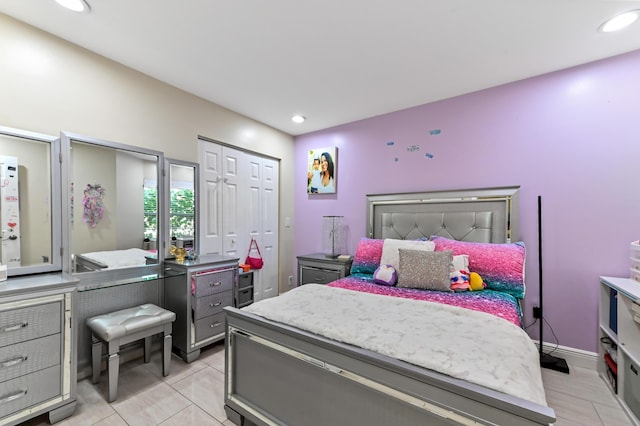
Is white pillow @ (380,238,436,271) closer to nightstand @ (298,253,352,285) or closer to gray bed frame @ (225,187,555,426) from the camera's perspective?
nightstand @ (298,253,352,285)

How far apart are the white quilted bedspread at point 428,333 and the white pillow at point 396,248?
75 cm

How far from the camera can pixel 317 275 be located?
10.4 ft

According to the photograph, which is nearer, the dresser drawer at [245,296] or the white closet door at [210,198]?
the white closet door at [210,198]

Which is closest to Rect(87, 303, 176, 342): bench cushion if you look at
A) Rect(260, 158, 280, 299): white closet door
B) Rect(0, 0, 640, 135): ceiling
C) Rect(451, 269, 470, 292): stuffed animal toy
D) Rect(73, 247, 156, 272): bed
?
Rect(73, 247, 156, 272): bed

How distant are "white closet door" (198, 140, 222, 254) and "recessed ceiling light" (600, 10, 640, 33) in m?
3.41

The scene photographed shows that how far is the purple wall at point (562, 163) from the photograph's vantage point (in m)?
2.13

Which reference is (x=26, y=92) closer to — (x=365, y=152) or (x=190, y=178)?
(x=190, y=178)

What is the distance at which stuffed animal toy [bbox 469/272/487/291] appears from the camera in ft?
7.18

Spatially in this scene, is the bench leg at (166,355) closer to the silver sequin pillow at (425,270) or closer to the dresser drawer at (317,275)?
the dresser drawer at (317,275)

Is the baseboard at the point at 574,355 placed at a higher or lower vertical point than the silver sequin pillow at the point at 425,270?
lower

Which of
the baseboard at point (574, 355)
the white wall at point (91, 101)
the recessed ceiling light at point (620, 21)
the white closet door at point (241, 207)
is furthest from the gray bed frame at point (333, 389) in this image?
the recessed ceiling light at point (620, 21)

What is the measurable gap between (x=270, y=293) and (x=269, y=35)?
3119mm

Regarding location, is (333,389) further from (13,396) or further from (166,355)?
(13,396)

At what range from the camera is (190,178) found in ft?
9.02
